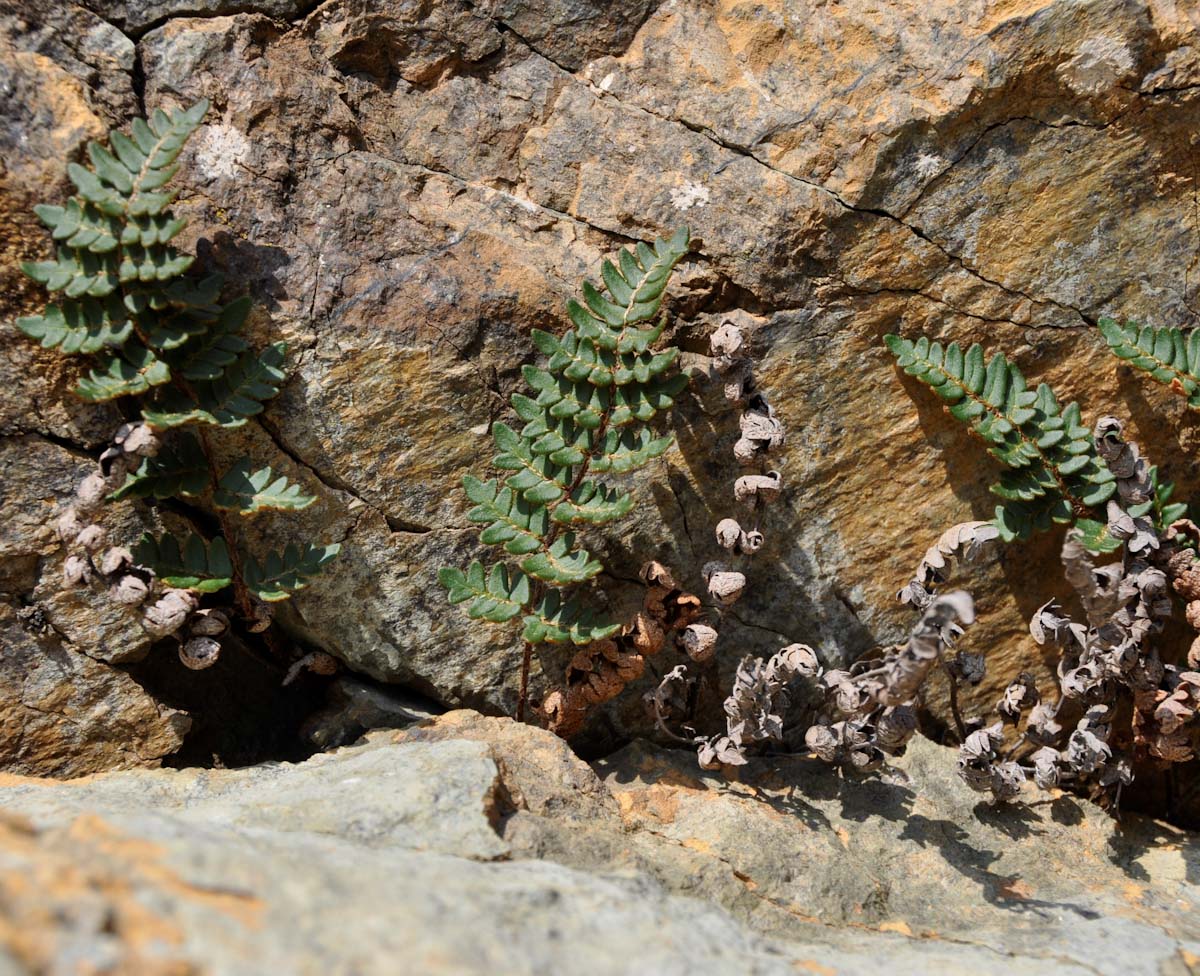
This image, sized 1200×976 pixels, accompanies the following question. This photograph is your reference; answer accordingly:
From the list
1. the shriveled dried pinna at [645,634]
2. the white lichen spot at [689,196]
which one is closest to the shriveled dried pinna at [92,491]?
the shriveled dried pinna at [645,634]

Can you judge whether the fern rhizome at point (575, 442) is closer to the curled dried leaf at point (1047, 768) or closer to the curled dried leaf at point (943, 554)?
the curled dried leaf at point (943, 554)

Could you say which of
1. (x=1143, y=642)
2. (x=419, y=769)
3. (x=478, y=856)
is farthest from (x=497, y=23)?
(x=1143, y=642)

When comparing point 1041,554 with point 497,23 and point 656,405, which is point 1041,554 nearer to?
point 656,405

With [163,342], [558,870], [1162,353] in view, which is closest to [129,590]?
[163,342]

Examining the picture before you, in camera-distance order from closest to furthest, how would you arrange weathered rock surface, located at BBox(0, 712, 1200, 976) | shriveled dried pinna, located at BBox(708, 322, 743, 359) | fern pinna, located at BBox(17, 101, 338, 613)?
1. weathered rock surface, located at BBox(0, 712, 1200, 976)
2. fern pinna, located at BBox(17, 101, 338, 613)
3. shriveled dried pinna, located at BBox(708, 322, 743, 359)

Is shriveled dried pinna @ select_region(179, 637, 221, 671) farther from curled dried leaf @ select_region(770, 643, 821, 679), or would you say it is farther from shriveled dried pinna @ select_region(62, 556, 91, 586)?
curled dried leaf @ select_region(770, 643, 821, 679)

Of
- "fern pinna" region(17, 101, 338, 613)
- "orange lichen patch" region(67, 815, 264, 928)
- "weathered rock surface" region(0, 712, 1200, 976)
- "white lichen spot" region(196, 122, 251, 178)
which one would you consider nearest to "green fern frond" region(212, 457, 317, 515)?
"fern pinna" region(17, 101, 338, 613)
